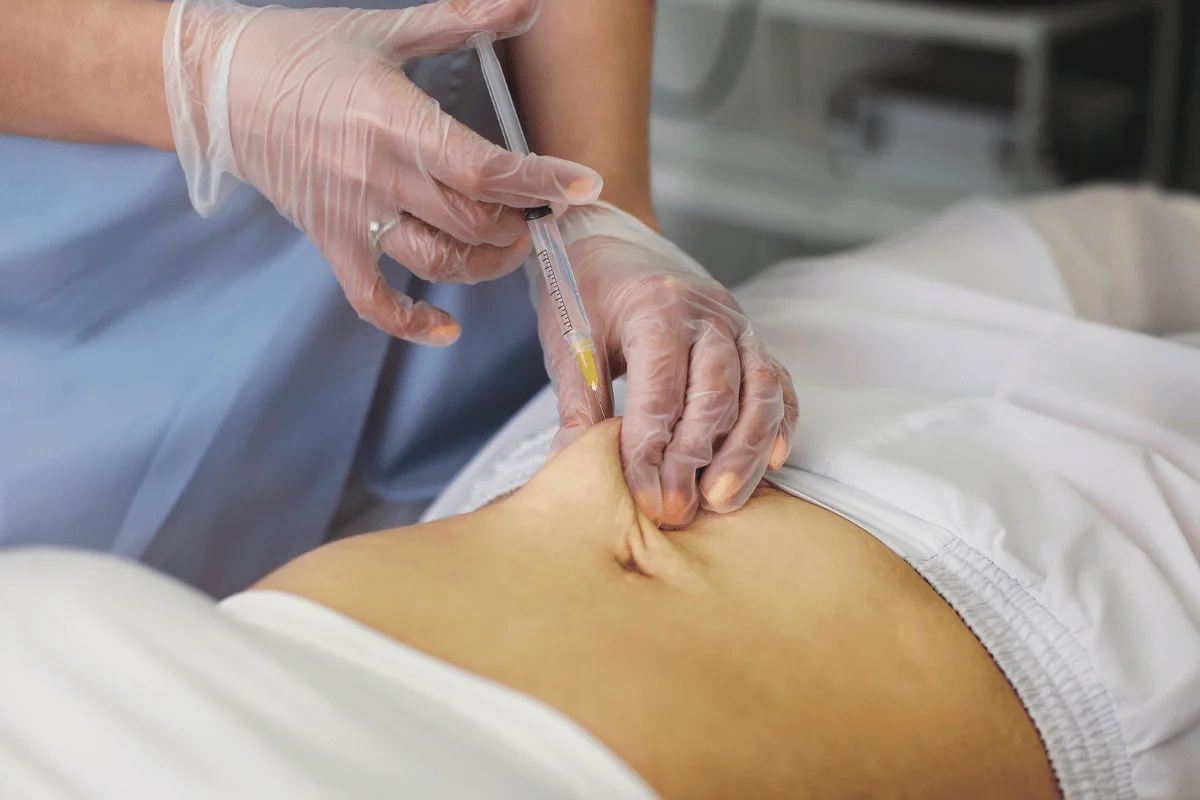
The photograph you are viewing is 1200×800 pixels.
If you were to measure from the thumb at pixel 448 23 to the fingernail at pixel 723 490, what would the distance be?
37cm

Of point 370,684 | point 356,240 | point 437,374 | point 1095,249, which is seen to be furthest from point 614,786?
point 1095,249

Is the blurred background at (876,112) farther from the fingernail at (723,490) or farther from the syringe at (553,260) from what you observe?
the fingernail at (723,490)

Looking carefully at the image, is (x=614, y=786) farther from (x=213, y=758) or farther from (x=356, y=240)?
(x=356, y=240)

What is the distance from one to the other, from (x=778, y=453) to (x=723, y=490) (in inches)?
2.6

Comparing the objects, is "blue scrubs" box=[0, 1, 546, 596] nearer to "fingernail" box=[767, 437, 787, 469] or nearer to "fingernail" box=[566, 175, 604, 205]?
"fingernail" box=[566, 175, 604, 205]

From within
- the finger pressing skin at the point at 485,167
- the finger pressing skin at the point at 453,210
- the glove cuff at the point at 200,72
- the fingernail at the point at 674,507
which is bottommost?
the fingernail at the point at 674,507

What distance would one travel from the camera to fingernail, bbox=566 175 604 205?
33.1 inches

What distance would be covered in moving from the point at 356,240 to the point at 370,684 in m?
0.42

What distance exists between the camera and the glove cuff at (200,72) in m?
0.87

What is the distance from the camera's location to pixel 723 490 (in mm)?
839

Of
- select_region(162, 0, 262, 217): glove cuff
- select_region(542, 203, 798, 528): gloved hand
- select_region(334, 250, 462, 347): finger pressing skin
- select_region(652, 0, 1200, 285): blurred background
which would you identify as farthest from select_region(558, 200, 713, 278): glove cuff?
select_region(652, 0, 1200, 285): blurred background

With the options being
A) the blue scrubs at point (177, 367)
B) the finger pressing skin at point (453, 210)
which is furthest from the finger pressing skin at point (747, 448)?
the blue scrubs at point (177, 367)

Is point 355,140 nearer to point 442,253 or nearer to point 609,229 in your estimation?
point 442,253

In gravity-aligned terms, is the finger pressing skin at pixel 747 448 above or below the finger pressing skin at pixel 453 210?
below
